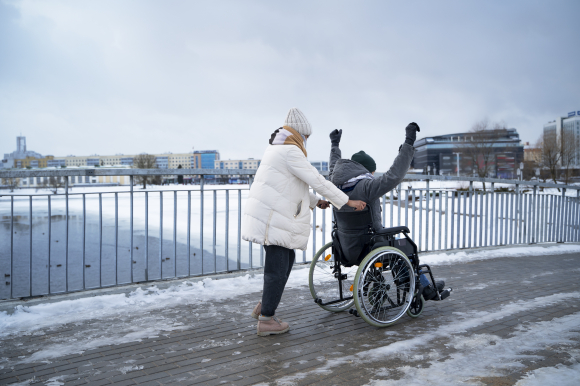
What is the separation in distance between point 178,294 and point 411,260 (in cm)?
252

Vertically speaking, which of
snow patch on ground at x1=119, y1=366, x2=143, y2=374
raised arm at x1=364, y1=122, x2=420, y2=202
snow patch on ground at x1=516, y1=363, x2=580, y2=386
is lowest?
snow patch on ground at x1=119, y1=366, x2=143, y2=374

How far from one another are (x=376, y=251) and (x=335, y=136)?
1.33 m

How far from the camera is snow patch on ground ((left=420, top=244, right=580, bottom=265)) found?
23.0ft

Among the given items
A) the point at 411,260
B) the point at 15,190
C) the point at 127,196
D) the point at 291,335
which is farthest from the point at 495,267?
the point at 15,190

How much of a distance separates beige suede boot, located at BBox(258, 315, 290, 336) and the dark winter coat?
82 centimetres

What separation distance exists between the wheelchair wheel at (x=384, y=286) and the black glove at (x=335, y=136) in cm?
127

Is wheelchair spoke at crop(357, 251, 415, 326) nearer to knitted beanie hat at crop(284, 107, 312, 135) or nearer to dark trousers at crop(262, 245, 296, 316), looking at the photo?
dark trousers at crop(262, 245, 296, 316)

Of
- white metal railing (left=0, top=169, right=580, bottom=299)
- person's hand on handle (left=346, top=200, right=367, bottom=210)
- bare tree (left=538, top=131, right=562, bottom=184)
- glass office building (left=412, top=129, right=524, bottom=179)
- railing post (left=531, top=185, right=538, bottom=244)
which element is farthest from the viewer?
glass office building (left=412, top=129, right=524, bottom=179)

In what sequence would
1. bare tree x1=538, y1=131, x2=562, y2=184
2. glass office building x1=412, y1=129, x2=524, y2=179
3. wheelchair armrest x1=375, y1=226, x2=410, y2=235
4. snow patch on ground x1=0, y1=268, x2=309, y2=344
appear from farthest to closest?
glass office building x1=412, y1=129, x2=524, y2=179, bare tree x1=538, y1=131, x2=562, y2=184, snow patch on ground x1=0, y1=268, x2=309, y2=344, wheelchair armrest x1=375, y1=226, x2=410, y2=235

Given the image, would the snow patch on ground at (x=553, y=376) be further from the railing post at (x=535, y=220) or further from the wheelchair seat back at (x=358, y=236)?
the railing post at (x=535, y=220)

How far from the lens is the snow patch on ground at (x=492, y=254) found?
702 cm

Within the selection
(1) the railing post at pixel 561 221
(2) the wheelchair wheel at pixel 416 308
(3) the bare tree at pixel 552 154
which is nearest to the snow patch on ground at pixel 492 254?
(1) the railing post at pixel 561 221

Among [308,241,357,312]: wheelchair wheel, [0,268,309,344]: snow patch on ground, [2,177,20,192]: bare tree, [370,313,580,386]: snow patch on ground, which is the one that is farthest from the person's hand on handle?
[2,177,20,192]: bare tree

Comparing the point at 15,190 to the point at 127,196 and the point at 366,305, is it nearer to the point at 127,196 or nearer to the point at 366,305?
the point at 127,196
